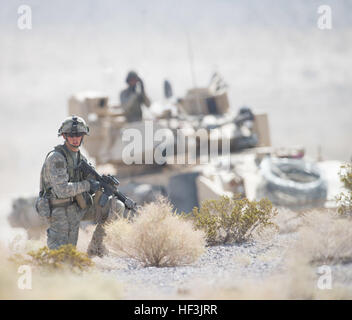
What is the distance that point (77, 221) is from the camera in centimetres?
741

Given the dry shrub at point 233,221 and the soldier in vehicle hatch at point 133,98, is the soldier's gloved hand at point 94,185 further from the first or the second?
the soldier in vehicle hatch at point 133,98

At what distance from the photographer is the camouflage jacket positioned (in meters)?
7.05

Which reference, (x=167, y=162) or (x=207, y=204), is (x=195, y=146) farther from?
(x=207, y=204)

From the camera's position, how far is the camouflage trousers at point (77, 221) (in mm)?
7250

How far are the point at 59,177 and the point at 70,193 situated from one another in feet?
0.78

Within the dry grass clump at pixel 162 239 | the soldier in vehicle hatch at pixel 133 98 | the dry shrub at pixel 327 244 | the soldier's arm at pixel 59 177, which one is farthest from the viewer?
the soldier in vehicle hatch at pixel 133 98

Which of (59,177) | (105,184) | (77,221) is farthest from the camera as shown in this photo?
(105,184)

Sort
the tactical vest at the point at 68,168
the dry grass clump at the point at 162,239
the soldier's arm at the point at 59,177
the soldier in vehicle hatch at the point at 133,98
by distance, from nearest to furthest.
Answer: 1. the dry grass clump at the point at 162,239
2. the soldier's arm at the point at 59,177
3. the tactical vest at the point at 68,168
4. the soldier in vehicle hatch at the point at 133,98

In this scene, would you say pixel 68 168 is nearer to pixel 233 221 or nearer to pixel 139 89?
pixel 233 221

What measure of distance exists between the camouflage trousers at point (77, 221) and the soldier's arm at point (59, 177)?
282 mm

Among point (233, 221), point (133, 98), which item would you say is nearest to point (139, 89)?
point (133, 98)

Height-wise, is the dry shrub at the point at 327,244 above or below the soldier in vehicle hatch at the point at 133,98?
below

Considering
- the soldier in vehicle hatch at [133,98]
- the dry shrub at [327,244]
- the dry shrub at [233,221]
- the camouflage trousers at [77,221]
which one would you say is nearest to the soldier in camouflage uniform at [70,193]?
the camouflage trousers at [77,221]
